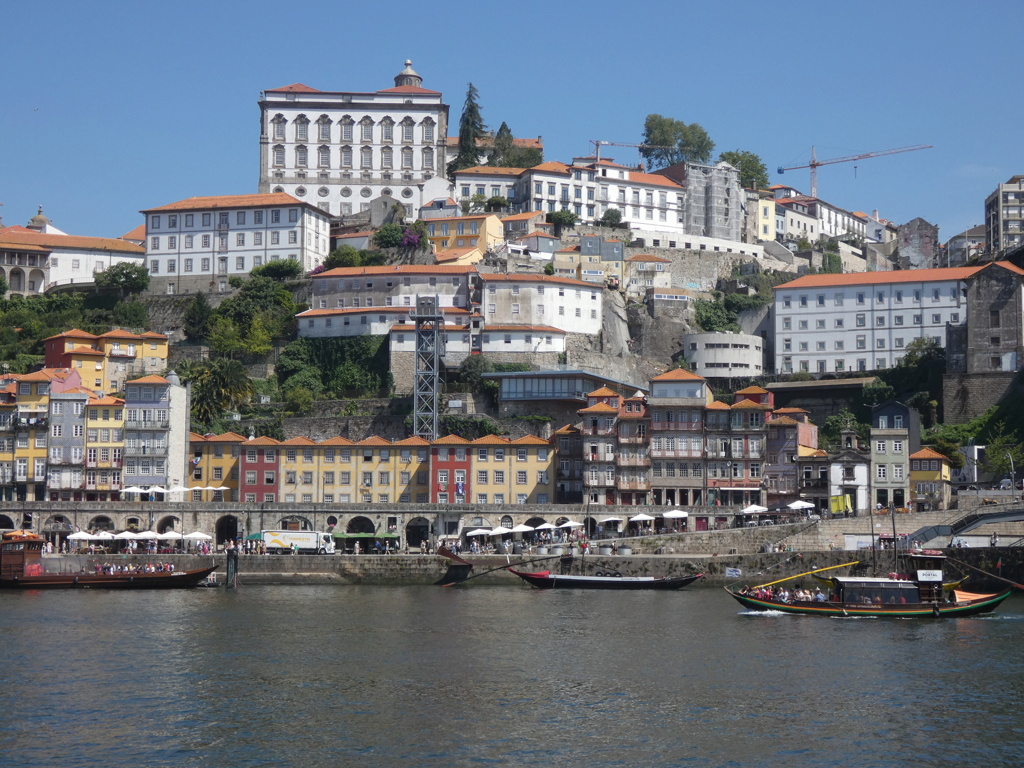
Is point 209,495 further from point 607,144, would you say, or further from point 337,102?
point 607,144

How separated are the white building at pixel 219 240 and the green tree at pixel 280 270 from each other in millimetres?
2311

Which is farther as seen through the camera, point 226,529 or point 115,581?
point 226,529

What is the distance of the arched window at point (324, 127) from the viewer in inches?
4980

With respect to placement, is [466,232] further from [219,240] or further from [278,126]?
[278,126]

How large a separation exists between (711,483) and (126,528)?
33.6 m

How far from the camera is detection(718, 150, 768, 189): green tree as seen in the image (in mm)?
147000

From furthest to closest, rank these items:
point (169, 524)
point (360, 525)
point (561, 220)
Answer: point (561, 220) < point (169, 524) < point (360, 525)

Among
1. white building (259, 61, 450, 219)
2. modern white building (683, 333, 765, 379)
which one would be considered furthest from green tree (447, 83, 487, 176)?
modern white building (683, 333, 765, 379)

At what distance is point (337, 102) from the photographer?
127 metres

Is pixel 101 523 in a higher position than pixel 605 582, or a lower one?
higher

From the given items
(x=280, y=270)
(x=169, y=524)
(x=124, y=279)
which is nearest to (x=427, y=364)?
(x=169, y=524)

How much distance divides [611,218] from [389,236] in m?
22.7

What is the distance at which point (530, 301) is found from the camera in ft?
328

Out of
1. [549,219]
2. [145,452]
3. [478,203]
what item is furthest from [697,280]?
[145,452]
